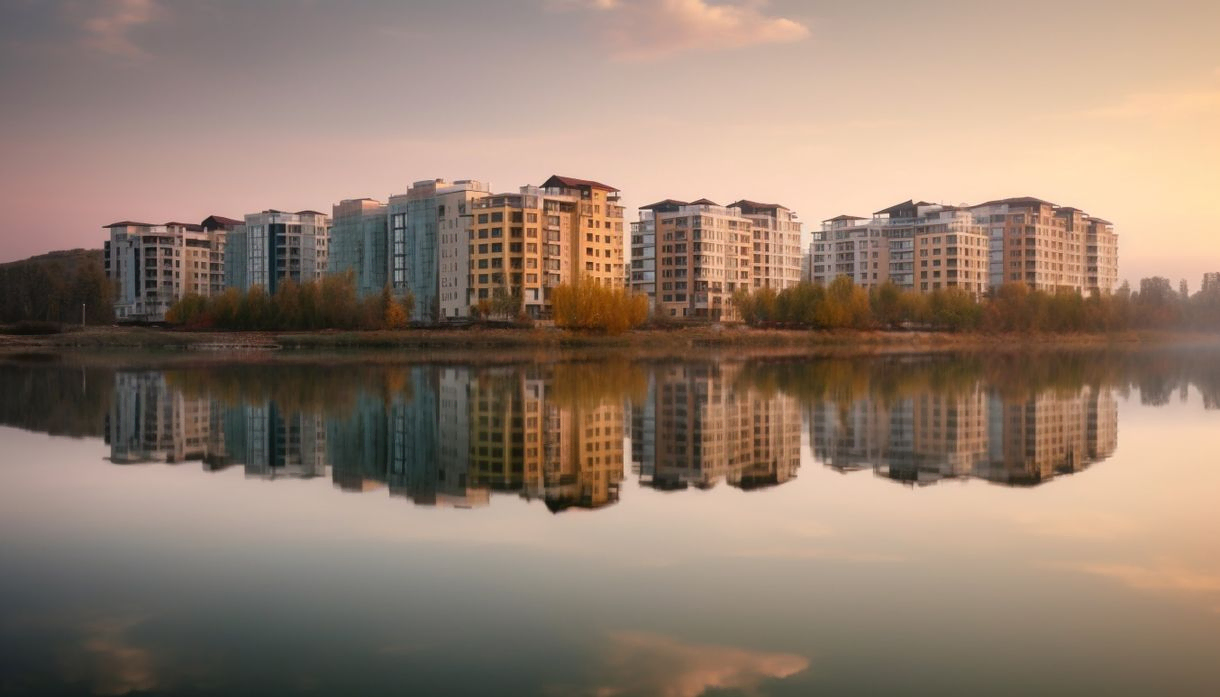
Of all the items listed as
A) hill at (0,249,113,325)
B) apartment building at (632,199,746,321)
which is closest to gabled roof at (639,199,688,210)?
apartment building at (632,199,746,321)

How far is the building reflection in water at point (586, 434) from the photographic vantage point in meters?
16.5

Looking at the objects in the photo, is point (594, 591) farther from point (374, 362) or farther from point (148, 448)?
point (374, 362)

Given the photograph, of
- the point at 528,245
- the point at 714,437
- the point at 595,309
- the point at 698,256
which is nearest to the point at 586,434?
the point at 714,437

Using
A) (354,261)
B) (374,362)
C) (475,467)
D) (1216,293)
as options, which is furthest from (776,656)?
(1216,293)

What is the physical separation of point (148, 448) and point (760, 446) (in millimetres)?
12189

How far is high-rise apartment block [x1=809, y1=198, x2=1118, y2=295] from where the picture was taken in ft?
430

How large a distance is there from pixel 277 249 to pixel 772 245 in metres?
61.1

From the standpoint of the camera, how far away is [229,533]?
12.3 meters

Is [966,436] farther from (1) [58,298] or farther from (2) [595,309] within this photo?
(1) [58,298]

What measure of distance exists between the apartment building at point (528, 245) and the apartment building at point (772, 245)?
1261 inches

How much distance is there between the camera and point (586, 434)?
850 inches

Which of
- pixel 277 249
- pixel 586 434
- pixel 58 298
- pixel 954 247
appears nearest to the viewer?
pixel 586 434

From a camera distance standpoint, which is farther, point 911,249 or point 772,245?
point 911,249

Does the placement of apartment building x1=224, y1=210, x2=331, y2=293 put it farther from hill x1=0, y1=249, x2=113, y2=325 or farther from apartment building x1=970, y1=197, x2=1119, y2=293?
apartment building x1=970, y1=197, x2=1119, y2=293
